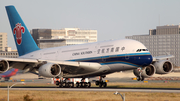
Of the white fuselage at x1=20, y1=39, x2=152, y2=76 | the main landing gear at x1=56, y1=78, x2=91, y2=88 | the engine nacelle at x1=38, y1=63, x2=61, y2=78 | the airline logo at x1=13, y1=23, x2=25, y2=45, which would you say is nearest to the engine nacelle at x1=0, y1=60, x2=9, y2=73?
the engine nacelle at x1=38, y1=63, x2=61, y2=78

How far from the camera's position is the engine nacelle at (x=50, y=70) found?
4436 cm

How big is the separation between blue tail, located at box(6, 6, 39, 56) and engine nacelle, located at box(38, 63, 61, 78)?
1313 cm

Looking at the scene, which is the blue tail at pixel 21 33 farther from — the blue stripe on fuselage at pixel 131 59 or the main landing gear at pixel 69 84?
the blue stripe on fuselage at pixel 131 59

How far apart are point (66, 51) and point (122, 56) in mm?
11155

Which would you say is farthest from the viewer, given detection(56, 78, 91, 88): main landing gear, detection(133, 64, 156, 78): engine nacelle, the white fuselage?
detection(133, 64, 156, 78): engine nacelle

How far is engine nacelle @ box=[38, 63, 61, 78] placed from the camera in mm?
44362

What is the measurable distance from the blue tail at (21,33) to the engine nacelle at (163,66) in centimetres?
2121

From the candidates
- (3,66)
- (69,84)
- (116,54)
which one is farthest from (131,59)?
(3,66)

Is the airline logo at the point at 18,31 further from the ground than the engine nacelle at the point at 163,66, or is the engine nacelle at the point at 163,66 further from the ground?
the airline logo at the point at 18,31

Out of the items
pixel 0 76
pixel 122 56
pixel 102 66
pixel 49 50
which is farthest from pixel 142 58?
pixel 0 76

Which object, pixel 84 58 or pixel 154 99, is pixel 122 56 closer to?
pixel 84 58

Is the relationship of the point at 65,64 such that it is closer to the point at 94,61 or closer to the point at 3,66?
the point at 94,61

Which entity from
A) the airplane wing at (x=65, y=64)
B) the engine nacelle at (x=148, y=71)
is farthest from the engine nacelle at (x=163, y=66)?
the airplane wing at (x=65, y=64)

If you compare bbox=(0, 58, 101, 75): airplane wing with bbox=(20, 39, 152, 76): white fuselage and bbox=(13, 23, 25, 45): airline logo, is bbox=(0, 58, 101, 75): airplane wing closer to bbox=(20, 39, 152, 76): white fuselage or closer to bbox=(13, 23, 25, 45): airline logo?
bbox=(20, 39, 152, 76): white fuselage
